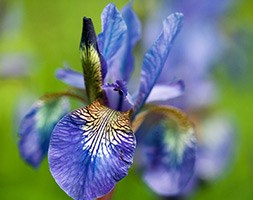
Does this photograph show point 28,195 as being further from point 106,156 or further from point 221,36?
point 106,156

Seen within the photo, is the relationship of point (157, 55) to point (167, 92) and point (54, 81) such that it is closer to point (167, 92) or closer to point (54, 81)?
point (167, 92)

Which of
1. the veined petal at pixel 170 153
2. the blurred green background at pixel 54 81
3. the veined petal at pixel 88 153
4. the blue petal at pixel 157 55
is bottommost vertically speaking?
the blurred green background at pixel 54 81

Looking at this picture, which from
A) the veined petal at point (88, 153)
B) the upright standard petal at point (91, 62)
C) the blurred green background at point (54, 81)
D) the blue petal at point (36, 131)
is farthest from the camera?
the blurred green background at point (54, 81)

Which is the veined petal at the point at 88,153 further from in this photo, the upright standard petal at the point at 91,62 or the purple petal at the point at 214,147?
the purple petal at the point at 214,147

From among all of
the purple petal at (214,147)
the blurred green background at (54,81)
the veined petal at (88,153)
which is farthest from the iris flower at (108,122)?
the purple petal at (214,147)

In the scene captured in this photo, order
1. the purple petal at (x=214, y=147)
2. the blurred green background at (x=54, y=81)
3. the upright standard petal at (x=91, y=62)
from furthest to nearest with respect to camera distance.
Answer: the blurred green background at (x=54, y=81)
the purple petal at (x=214, y=147)
the upright standard petal at (x=91, y=62)

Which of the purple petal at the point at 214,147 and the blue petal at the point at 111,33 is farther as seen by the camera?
the purple petal at the point at 214,147

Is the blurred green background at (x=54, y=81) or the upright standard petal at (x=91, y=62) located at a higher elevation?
the upright standard petal at (x=91, y=62)
